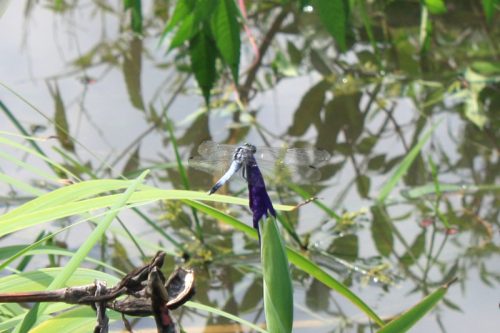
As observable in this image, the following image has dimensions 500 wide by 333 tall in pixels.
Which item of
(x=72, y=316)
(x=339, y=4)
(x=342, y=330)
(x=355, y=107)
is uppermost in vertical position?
(x=339, y=4)

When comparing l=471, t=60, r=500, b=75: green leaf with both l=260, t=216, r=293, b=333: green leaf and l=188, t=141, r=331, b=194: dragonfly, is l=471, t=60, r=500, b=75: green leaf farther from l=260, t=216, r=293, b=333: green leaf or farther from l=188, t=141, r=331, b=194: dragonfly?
Result: l=260, t=216, r=293, b=333: green leaf

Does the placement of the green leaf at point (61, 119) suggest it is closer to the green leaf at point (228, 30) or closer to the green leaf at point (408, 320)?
the green leaf at point (228, 30)

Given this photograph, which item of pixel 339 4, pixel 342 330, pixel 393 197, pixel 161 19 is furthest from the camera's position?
pixel 161 19

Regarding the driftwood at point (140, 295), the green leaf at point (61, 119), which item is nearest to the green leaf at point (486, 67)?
the green leaf at point (61, 119)

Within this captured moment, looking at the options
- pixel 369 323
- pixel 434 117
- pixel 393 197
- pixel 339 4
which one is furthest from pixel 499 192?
pixel 339 4

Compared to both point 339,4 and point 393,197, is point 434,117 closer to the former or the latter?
point 393,197

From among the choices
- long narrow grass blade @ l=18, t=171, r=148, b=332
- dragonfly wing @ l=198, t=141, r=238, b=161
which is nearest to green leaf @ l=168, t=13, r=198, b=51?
dragonfly wing @ l=198, t=141, r=238, b=161
